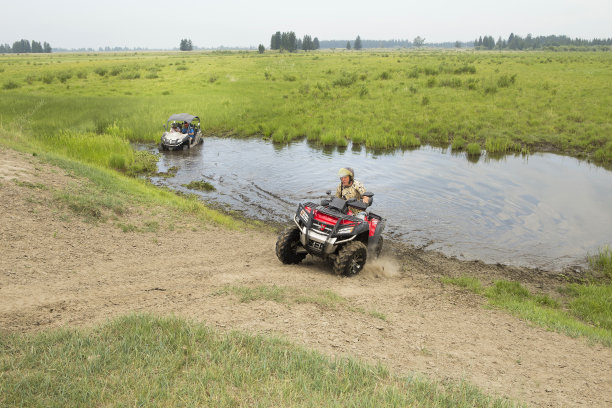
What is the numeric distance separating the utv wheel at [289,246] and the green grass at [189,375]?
3.93 metres

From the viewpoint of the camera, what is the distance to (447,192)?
16734 millimetres

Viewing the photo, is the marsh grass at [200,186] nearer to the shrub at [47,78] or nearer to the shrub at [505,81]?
the shrub at [505,81]

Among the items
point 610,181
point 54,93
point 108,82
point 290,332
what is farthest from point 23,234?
point 108,82

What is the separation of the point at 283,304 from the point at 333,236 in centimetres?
216

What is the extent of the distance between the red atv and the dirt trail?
0.32 metres

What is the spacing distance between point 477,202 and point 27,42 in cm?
22220

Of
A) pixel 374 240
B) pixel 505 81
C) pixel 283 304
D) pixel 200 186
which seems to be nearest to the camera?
pixel 283 304

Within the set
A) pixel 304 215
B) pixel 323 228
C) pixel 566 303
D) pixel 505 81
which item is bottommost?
pixel 566 303

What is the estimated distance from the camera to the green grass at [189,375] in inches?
153

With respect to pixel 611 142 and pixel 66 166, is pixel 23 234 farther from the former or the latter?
pixel 611 142

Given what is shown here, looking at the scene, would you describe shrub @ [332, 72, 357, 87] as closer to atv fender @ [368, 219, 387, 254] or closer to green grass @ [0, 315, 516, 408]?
atv fender @ [368, 219, 387, 254]

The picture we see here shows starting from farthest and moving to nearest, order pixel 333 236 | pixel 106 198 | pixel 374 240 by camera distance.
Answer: pixel 106 198 → pixel 374 240 → pixel 333 236

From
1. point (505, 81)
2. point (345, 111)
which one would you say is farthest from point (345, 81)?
point (505, 81)

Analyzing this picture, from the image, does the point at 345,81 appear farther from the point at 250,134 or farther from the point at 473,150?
the point at 473,150
